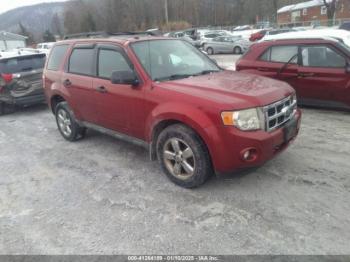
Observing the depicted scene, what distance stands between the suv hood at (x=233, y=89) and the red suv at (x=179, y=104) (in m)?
0.01

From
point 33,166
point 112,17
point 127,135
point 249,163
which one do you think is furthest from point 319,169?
point 112,17

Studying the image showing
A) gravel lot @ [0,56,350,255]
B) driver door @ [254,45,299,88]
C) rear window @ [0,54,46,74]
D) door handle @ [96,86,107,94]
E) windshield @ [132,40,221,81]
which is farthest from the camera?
rear window @ [0,54,46,74]

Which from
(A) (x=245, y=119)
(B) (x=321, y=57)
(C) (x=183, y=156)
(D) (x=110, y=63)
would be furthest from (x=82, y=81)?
(B) (x=321, y=57)

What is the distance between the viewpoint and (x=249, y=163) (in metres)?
3.49

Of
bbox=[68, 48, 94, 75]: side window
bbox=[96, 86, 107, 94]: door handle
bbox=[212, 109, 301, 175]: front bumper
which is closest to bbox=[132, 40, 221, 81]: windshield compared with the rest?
bbox=[96, 86, 107, 94]: door handle

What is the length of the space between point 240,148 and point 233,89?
0.73m

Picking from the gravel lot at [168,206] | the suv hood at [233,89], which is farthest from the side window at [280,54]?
the suv hood at [233,89]

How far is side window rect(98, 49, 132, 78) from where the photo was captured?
4.46 metres

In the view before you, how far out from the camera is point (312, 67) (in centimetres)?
657

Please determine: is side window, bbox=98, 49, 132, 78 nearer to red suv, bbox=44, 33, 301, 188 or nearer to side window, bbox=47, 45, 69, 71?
red suv, bbox=44, 33, 301, 188

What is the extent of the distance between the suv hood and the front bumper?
1.01 ft

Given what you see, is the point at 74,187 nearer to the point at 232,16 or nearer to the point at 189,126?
the point at 189,126

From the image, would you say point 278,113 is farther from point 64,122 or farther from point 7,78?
point 7,78

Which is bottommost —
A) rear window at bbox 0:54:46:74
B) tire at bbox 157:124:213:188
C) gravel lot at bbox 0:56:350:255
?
gravel lot at bbox 0:56:350:255
